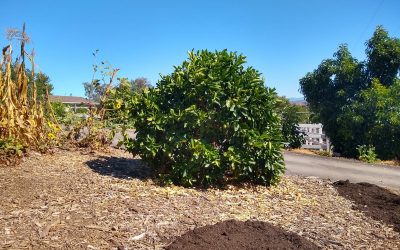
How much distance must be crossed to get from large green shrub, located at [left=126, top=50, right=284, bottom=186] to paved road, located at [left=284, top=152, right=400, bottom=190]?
8.03 feet

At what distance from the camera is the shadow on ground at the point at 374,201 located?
4408 mm

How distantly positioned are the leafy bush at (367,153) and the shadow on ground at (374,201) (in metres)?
4.63

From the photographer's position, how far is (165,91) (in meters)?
5.52

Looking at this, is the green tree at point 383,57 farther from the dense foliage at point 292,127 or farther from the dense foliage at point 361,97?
the dense foliage at point 292,127

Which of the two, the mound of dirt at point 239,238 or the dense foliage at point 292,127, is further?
the dense foliage at point 292,127

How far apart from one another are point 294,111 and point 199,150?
959 cm

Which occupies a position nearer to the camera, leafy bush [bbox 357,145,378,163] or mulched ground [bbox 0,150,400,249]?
mulched ground [bbox 0,150,400,249]

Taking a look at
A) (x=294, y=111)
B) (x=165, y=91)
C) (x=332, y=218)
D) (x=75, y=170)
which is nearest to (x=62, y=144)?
(x=75, y=170)

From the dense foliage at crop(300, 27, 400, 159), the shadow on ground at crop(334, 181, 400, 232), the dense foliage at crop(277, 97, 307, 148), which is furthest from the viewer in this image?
the dense foliage at crop(277, 97, 307, 148)

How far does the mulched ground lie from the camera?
11.2 feet

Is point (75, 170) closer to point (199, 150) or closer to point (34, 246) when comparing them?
point (199, 150)

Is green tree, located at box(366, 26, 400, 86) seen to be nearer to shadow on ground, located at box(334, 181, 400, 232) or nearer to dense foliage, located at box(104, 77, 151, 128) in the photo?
shadow on ground, located at box(334, 181, 400, 232)

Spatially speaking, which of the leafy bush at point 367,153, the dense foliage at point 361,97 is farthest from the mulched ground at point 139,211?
the dense foliage at point 361,97

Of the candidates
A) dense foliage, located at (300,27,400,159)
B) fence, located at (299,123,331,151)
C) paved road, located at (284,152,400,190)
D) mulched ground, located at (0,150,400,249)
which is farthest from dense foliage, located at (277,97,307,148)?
mulched ground, located at (0,150,400,249)
